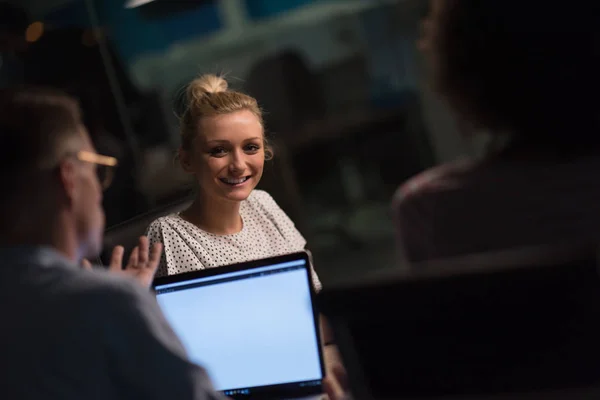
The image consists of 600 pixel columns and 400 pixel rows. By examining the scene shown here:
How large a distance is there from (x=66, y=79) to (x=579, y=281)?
10.3ft

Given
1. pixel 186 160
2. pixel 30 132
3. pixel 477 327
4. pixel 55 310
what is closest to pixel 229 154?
pixel 186 160

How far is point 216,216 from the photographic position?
1.72 m

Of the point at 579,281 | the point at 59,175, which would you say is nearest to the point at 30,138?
the point at 59,175

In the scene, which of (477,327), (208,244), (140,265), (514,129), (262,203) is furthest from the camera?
(262,203)

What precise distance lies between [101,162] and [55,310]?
11.2 inches

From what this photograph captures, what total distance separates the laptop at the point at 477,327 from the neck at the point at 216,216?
2.76ft

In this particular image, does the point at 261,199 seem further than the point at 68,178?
Yes

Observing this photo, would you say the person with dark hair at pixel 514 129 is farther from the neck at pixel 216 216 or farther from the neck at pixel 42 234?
the neck at pixel 216 216

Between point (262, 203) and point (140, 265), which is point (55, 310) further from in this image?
point (262, 203)

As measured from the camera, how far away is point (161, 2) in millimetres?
3906

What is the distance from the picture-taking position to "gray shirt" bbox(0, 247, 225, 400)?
918 mm

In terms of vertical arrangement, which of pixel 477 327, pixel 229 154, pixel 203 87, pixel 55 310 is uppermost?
pixel 203 87

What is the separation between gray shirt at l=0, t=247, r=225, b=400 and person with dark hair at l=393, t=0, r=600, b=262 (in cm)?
41

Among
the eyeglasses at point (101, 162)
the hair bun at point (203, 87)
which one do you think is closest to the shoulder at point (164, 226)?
the hair bun at point (203, 87)
